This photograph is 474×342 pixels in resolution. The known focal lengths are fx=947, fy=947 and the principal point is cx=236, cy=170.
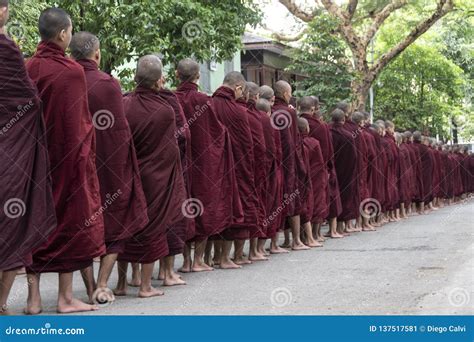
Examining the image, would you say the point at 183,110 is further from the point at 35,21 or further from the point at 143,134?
the point at 35,21

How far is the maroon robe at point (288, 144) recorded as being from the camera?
38.7 feet

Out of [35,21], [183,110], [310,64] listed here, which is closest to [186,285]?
[183,110]

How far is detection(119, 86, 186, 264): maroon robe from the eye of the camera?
794 centimetres

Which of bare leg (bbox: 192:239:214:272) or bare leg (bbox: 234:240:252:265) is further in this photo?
bare leg (bbox: 234:240:252:265)

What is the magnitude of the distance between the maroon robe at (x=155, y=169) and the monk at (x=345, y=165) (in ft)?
22.4

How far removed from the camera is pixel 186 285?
8562 millimetres

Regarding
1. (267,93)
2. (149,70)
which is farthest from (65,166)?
(267,93)

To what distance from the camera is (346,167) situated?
15.0m

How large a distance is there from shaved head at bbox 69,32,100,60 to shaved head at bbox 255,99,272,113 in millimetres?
4049

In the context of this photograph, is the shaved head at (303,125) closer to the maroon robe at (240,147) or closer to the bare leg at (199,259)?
the maroon robe at (240,147)

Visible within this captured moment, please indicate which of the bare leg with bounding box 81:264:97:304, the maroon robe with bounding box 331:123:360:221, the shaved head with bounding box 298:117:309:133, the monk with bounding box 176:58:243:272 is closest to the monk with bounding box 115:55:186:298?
the bare leg with bounding box 81:264:97:304

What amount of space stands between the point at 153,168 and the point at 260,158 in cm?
292

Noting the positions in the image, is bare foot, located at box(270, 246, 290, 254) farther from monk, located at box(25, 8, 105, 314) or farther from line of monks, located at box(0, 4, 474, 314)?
monk, located at box(25, 8, 105, 314)

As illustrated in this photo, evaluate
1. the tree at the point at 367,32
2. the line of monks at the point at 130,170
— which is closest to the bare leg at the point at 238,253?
the line of monks at the point at 130,170
